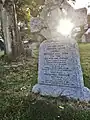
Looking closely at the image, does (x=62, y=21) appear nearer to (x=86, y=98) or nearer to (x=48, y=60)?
(x=48, y=60)

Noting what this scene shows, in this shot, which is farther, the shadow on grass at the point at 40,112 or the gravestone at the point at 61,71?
the gravestone at the point at 61,71

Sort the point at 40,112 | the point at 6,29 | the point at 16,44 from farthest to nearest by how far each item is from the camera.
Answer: the point at 16,44 < the point at 6,29 < the point at 40,112

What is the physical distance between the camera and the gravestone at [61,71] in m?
5.28

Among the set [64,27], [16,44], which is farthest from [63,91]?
[16,44]

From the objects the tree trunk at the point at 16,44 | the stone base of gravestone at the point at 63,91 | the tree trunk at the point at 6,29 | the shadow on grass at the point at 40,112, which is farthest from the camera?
the tree trunk at the point at 16,44

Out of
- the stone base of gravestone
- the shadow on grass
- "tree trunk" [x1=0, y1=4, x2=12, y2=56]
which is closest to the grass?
the shadow on grass

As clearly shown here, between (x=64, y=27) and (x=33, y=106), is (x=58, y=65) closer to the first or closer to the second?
(x=64, y=27)

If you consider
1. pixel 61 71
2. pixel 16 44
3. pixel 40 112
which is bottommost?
pixel 40 112

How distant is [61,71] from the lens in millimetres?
5488

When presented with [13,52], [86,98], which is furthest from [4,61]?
[86,98]

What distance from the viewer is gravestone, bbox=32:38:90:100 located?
5.28m

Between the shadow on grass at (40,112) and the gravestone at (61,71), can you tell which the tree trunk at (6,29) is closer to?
the gravestone at (61,71)

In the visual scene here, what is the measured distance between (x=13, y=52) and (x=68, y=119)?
25.6 feet

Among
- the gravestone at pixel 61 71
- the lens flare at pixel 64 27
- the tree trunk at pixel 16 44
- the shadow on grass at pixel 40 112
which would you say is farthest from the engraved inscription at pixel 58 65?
the tree trunk at pixel 16 44
